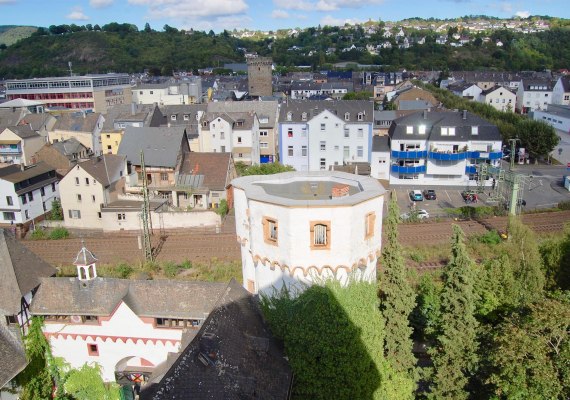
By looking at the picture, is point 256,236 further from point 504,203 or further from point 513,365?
point 504,203

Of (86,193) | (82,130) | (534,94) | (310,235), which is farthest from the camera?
(534,94)

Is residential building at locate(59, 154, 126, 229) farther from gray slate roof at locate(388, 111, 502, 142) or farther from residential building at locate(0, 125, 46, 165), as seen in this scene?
gray slate roof at locate(388, 111, 502, 142)

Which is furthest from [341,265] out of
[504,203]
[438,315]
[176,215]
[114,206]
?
[504,203]

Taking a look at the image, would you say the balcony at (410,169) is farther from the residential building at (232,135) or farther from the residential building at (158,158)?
the residential building at (158,158)

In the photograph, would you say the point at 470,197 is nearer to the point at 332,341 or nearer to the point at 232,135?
the point at 232,135

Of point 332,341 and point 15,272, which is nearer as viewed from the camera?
point 332,341

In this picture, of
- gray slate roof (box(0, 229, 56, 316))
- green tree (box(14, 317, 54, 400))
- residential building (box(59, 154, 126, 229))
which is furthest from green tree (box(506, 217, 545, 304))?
residential building (box(59, 154, 126, 229))

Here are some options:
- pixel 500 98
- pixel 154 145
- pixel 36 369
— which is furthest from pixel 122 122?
pixel 500 98
